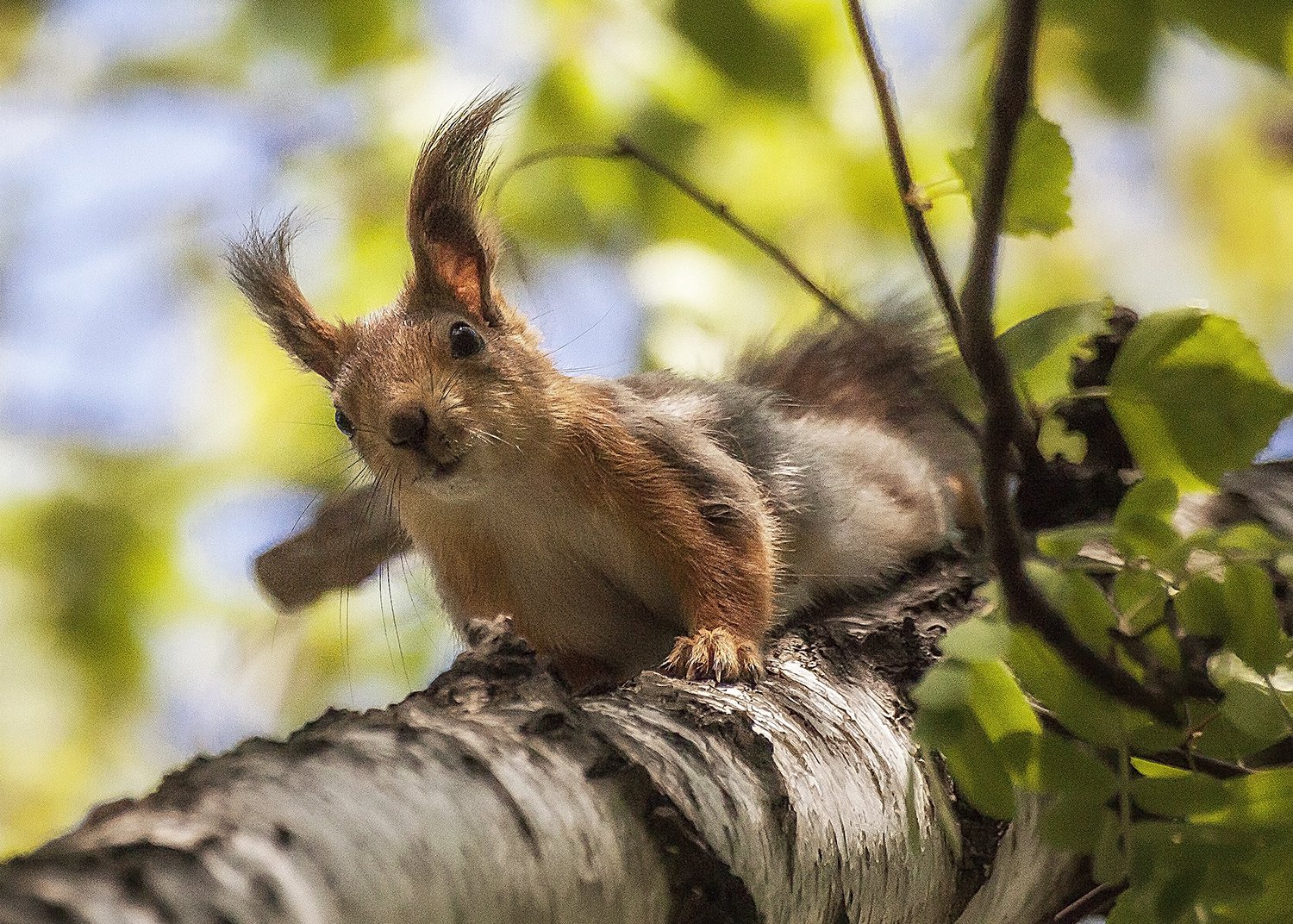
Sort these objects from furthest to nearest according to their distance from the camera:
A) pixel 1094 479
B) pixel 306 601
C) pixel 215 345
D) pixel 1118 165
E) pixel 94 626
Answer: pixel 1118 165
pixel 215 345
pixel 94 626
pixel 306 601
pixel 1094 479

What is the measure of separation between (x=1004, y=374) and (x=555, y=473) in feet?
4.64

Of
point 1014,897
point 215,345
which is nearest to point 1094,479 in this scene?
point 1014,897

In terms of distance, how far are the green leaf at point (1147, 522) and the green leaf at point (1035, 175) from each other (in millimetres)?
399

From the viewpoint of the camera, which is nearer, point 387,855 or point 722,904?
point 387,855

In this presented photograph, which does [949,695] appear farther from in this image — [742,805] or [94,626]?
[94,626]

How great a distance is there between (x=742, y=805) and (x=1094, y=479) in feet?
3.79

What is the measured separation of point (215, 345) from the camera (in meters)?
4.77

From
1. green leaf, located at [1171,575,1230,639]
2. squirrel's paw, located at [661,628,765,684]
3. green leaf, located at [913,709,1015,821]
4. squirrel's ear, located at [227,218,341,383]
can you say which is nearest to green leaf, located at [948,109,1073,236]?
green leaf, located at [1171,575,1230,639]

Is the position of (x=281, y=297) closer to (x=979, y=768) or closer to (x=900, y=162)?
(x=900, y=162)

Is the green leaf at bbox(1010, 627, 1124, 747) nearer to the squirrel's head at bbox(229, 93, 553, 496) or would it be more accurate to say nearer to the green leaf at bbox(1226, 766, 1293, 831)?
the green leaf at bbox(1226, 766, 1293, 831)

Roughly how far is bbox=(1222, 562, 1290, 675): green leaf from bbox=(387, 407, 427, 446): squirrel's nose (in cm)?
144

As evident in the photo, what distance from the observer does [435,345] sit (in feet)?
8.02

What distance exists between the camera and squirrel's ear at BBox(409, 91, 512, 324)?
8.09ft

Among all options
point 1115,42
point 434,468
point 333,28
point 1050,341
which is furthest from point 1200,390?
point 333,28
